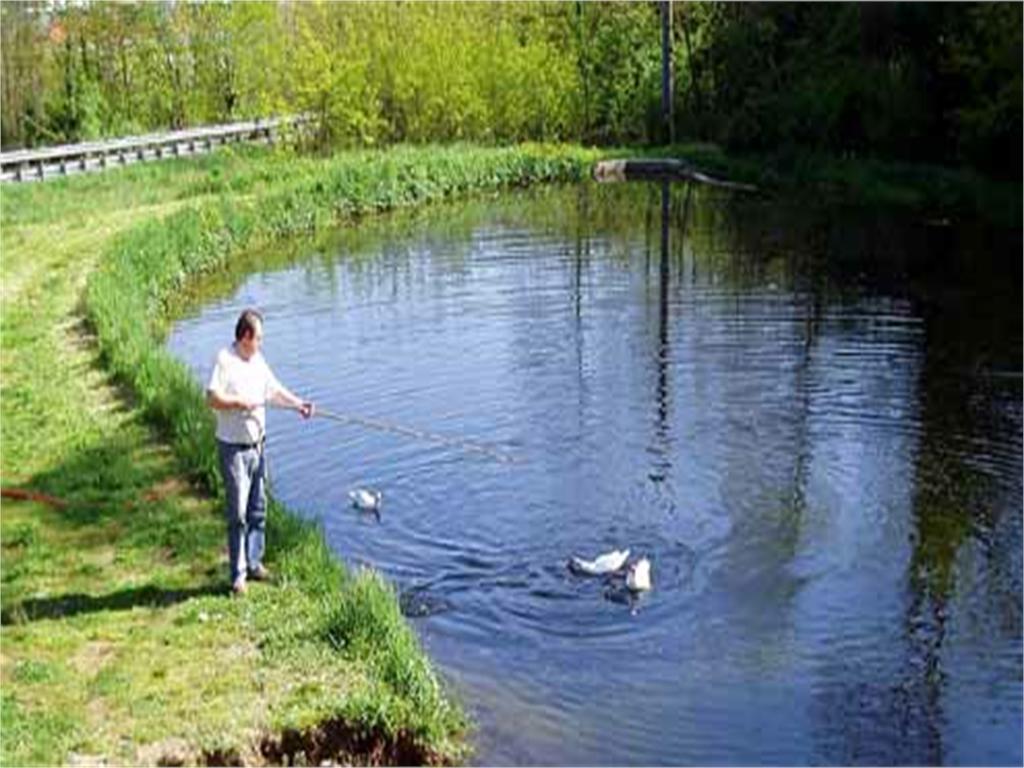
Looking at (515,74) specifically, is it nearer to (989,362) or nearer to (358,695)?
(989,362)

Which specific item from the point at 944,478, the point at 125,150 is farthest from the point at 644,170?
the point at 944,478

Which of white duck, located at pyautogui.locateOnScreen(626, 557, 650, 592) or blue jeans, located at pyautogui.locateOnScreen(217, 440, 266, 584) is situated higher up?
blue jeans, located at pyautogui.locateOnScreen(217, 440, 266, 584)

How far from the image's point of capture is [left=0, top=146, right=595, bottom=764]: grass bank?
8562mm

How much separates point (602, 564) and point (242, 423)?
3.15 meters

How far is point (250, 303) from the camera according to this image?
24531 mm

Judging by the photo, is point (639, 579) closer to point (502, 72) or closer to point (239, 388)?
point (239, 388)

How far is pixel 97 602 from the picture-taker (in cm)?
1044

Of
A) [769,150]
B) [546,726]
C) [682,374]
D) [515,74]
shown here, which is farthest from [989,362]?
[515,74]

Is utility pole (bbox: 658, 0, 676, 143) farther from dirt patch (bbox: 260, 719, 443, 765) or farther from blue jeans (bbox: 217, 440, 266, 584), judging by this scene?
dirt patch (bbox: 260, 719, 443, 765)

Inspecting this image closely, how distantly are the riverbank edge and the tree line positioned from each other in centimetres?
441

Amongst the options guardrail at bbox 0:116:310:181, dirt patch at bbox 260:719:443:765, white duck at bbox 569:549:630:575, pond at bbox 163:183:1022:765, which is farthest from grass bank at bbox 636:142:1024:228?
dirt patch at bbox 260:719:443:765

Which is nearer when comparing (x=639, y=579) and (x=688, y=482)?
(x=639, y=579)

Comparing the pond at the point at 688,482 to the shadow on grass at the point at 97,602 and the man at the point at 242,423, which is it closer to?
the man at the point at 242,423

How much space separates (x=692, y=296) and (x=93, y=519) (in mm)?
13327
